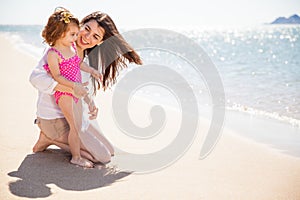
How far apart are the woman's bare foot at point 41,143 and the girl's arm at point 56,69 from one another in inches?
21.0

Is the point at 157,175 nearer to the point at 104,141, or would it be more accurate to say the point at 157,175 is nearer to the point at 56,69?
the point at 104,141

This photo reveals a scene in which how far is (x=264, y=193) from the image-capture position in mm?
2871

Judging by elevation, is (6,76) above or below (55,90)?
below

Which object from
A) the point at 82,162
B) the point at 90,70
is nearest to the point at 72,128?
the point at 82,162

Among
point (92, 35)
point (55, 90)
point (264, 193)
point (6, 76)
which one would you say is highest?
point (92, 35)

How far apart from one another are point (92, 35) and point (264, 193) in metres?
1.98

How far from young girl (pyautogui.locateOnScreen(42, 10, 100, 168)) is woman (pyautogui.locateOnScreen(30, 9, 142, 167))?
0.21 ft

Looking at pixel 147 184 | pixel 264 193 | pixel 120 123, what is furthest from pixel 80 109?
pixel 264 193

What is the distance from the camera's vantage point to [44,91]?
3.20 metres

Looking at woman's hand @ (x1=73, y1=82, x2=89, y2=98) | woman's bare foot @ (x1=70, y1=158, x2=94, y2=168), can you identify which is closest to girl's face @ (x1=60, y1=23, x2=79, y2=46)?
woman's hand @ (x1=73, y1=82, x2=89, y2=98)

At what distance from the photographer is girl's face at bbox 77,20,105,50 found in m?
3.60

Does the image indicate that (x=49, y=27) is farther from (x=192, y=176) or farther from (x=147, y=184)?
(x=192, y=176)

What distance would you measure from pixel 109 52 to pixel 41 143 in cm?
109

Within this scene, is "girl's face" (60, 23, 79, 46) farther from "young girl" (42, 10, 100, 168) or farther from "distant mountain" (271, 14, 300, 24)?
Answer: "distant mountain" (271, 14, 300, 24)
